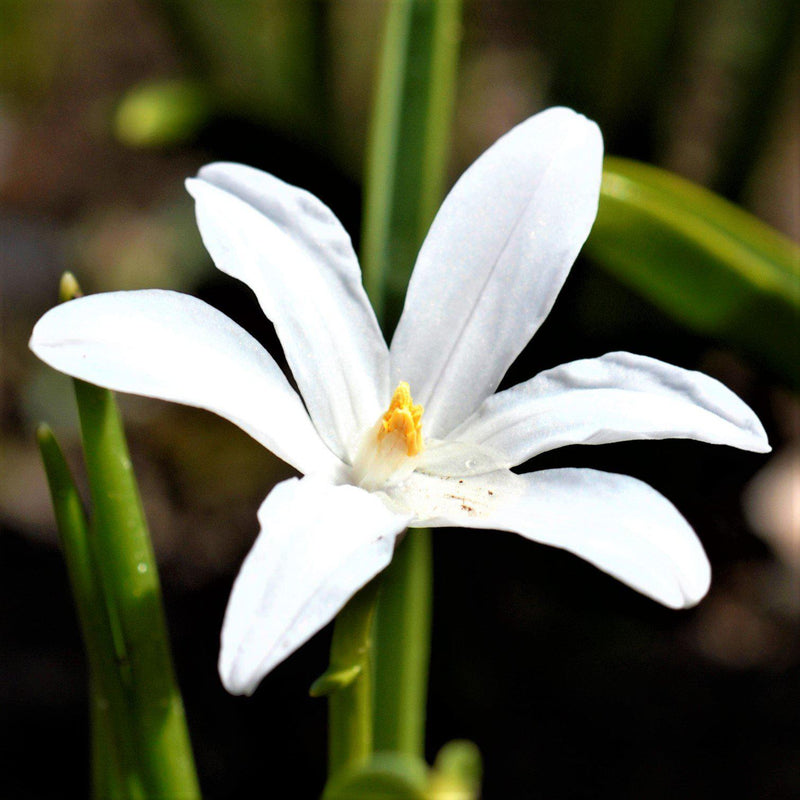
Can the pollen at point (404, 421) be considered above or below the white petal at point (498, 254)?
below

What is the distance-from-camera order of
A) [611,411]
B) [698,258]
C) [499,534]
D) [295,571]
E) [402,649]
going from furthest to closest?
1. [499,534]
2. [698,258]
3. [402,649]
4. [611,411]
5. [295,571]

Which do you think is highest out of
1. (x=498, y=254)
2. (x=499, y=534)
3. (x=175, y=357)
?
(x=499, y=534)

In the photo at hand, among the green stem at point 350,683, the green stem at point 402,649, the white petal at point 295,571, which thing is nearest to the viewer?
the white petal at point 295,571

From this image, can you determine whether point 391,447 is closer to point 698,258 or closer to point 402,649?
point 402,649

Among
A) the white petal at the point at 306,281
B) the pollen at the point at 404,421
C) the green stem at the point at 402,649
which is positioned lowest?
the green stem at the point at 402,649

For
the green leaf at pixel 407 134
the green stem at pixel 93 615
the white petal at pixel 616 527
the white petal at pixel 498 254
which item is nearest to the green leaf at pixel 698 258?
the green leaf at pixel 407 134

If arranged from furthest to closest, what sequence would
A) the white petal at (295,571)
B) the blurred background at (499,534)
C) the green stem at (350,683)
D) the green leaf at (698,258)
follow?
1. the blurred background at (499,534)
2. the green leaf at (698,258)
3. the green stem at (350,683)
4. the white petal at (295,571)

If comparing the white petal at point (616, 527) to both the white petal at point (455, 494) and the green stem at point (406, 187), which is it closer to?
the white petal at point (455, 494)

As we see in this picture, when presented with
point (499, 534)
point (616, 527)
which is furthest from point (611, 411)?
point (499, 534)

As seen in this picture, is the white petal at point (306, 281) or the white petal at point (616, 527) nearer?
the white petal at point (616, 527)
